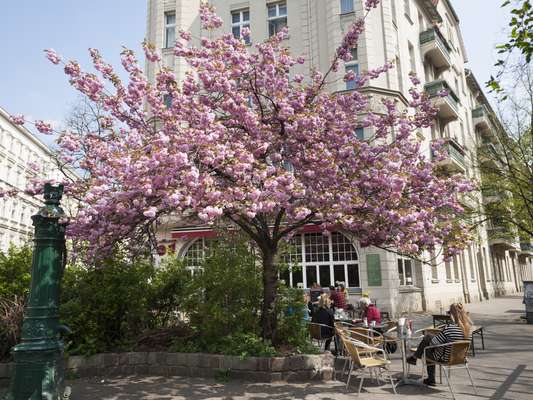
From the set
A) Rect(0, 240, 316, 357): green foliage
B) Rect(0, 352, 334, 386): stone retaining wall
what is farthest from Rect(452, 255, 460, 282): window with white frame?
Rect(0, 352, 334, 386): stone retaining wall

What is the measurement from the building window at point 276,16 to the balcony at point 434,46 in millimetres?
8977

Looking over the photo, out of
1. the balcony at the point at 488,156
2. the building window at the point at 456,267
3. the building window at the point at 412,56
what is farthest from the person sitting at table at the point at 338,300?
the building window at the point at 412,56

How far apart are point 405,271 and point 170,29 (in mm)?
18421

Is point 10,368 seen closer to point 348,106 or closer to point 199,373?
point 199,373

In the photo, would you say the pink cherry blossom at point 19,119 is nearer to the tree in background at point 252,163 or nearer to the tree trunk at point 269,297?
the tree in background at point 252,163

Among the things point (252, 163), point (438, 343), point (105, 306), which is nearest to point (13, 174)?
point (105, 306)

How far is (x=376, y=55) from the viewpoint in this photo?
20297 mm

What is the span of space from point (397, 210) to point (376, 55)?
15168 mm

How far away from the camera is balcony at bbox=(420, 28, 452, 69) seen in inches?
987

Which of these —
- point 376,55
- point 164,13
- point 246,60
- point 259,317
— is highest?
point 164,13

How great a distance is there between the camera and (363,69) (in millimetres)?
19438

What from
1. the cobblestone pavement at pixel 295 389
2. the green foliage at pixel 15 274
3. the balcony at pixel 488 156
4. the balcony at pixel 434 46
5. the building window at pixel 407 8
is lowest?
the cobblestone pavement at pixel 295 389

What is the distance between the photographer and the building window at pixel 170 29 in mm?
23578

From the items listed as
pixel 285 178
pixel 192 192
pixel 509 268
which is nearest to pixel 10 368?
pixel 192 192
